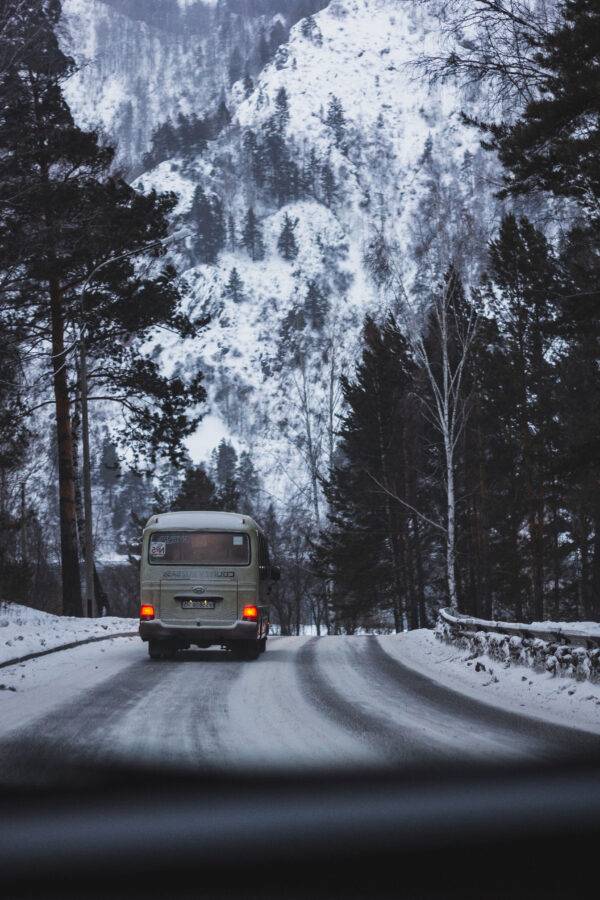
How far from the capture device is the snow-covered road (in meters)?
3.85

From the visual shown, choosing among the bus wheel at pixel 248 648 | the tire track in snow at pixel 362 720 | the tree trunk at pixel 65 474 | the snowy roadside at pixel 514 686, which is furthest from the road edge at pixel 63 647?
the snowy roadside at pixel 514 686

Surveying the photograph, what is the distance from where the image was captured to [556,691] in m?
10.6

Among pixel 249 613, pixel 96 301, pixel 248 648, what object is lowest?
pixel 248 648

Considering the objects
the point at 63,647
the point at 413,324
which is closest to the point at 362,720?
the point at 63,647

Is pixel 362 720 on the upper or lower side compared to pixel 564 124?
lower

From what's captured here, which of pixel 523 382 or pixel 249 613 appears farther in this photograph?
pixel 523 382

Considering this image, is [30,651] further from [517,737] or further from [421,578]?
[421,578]

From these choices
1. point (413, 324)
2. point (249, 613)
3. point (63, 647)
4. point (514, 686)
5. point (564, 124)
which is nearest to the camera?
point (514, 686)

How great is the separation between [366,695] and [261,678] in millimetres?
2469

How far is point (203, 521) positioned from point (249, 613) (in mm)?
1794

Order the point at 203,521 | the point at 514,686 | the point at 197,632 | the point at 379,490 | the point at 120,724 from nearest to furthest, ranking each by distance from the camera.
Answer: the point at 120,724
the point at 514,686
the point at 197,632
the point at 203,521
the point at 379,490

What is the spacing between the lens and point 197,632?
1536cm

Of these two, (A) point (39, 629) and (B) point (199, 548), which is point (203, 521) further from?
(A) point (39, 629)

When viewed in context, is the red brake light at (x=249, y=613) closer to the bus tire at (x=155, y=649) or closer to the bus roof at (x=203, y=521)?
the bus roof at (x=203, y=521)
